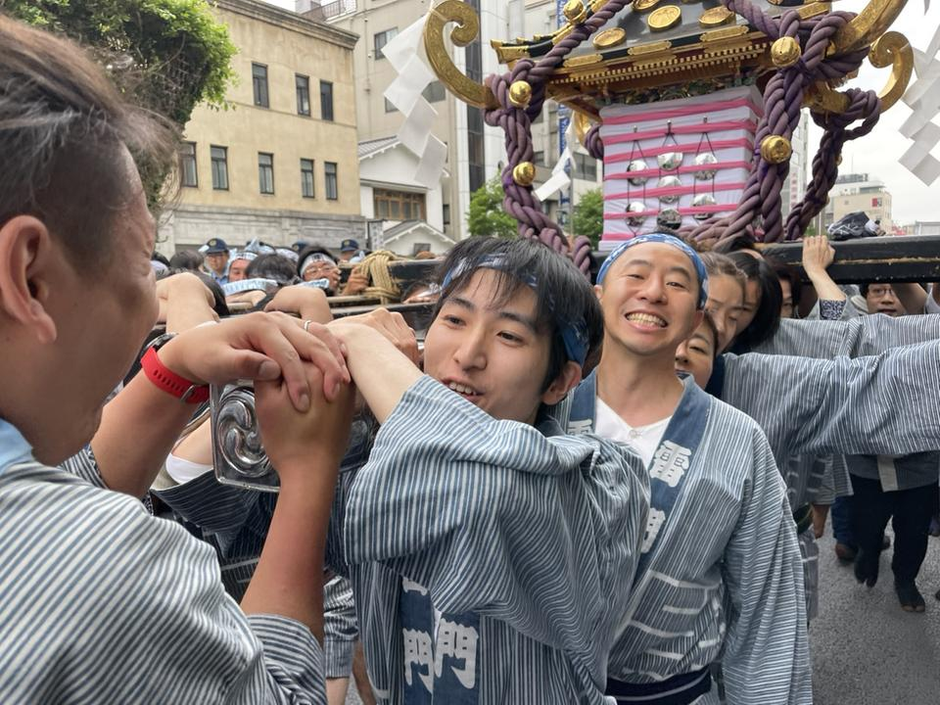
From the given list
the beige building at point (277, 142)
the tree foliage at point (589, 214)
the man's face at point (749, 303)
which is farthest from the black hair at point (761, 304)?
the tree foliage at point (589, 214)

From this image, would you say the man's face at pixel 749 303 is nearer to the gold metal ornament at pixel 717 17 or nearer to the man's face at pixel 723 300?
the man's face at pixel 723 300

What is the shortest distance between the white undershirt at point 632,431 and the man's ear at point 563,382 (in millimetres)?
336

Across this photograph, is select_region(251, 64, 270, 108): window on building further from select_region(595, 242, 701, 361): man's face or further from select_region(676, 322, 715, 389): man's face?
select_region(595, 242, 701, 361): man's face

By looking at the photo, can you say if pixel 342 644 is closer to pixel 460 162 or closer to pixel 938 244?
pixel 938 244

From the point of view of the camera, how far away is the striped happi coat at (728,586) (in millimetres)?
1487

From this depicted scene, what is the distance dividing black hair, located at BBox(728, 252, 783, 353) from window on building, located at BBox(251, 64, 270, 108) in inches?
813

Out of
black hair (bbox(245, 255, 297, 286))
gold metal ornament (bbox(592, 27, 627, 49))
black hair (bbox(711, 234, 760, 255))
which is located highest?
gold metal ornament (bbox(592, 27, 627, 49))

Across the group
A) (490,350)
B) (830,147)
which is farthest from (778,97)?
(490,350)

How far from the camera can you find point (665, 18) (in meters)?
2.59

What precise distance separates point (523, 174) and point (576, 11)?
0.66m

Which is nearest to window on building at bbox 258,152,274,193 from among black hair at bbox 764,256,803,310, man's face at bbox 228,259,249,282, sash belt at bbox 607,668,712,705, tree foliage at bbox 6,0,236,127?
tree foliage at bbox 6,0,236,127

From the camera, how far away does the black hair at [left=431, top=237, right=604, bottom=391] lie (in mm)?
1228

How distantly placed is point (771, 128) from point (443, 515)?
7.38 ft

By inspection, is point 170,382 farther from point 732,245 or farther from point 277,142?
point 277,142
